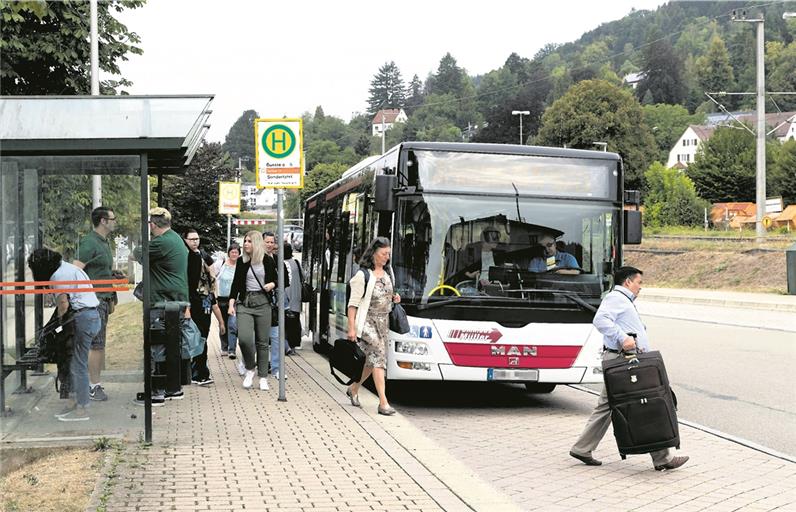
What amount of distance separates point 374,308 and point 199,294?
3246 mm

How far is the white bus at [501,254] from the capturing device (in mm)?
10516

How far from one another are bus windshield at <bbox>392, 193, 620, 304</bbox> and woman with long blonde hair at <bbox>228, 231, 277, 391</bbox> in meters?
1.82

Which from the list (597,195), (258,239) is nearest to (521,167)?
(597,195)

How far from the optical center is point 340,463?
7602mm

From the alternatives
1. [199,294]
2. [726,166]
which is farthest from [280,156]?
[726,166]

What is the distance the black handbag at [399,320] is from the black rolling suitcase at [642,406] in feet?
9.89

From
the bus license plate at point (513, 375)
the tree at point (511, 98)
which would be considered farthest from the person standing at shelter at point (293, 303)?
the tree at point (511, 98)

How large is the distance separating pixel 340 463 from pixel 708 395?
6166 mm

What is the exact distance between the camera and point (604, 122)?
83438 mm

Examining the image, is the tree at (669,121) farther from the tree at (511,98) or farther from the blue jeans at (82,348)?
the blue jeans at (82,348)

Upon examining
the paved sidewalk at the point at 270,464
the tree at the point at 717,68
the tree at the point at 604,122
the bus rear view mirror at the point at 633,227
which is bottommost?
the paved sidewalk at the point at 270,464

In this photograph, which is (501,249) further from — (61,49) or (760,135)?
(760,135)

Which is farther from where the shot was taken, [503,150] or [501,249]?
[503,150]

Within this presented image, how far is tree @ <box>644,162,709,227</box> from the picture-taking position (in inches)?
2510
